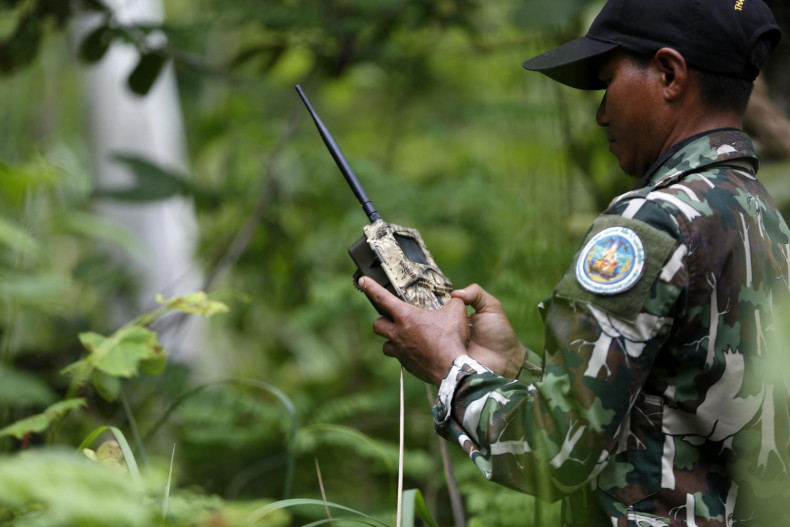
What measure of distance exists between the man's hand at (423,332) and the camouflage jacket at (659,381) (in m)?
0.06

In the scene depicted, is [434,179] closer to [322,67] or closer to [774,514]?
[322,67]

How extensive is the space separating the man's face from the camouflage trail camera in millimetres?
460

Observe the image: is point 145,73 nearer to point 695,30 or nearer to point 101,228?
point 101,228

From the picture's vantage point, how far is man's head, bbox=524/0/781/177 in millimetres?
1517

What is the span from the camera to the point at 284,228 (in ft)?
15.7

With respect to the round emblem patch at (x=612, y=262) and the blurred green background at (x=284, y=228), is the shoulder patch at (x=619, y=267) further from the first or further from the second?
the blurred green background at (x=284, y=228)

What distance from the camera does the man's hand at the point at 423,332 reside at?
5.25 feet

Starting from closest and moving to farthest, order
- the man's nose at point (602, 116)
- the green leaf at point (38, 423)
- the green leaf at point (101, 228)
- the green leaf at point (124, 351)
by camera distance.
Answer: the man's nose at point (602, 116), the green leaf at point (38, 423), the green leaf at point (124, 351), the green leaf at point (101, 228)

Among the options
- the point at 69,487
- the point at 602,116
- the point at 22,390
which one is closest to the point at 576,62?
the point at 602,116

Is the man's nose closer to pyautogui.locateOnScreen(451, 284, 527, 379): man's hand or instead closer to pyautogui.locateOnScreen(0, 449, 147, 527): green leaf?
pyautogui.locateOnScreen(451, 284, 527, 379): man's hand

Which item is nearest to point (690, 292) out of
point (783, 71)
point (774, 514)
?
point (774, 514)

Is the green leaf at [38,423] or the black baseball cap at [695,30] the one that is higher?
the black baseball cap at [695,30]

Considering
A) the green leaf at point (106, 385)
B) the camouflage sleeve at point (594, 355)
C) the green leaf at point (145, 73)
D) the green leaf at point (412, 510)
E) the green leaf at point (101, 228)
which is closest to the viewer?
the camouflage sleeve at point (594, 355)

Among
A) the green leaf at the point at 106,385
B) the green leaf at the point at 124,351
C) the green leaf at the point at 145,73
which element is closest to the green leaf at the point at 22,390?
the green leaf at the point at 106,385
